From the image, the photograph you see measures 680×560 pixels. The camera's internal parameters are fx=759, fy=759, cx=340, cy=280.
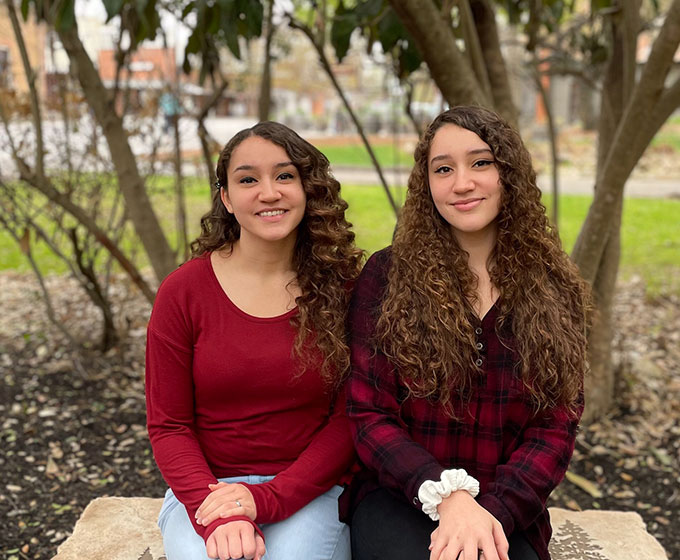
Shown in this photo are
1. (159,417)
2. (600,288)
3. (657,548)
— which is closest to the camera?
(159,417)

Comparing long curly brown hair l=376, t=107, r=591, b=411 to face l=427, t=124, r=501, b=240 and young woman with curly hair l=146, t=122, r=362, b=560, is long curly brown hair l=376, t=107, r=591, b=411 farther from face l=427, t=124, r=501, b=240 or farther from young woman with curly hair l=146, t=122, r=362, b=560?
young woman with curly hair l=146, t=122, r=362, b=560

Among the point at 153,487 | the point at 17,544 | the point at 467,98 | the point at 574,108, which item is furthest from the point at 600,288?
the point at 574,108

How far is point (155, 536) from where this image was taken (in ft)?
7.66

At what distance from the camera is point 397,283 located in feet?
6.22

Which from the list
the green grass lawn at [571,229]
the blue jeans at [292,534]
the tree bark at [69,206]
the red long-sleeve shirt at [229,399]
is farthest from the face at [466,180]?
the green grass lawn at [571,229]

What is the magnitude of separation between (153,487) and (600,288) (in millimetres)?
2197

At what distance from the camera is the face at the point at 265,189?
1.94 metres

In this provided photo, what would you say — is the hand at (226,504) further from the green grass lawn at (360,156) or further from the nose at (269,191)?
the green grass lawn at (360,156)

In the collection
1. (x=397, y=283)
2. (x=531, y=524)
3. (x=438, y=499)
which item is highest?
(x=397, y=283)

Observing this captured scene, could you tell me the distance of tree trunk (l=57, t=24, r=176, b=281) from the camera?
3.31 meters

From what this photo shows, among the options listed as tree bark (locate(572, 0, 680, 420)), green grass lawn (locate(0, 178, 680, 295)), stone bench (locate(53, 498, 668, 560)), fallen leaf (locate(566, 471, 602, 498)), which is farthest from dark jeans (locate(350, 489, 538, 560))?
green grass lawn (locate(0, 178, 680, 295))

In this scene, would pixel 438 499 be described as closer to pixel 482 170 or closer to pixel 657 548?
pixel 482 170

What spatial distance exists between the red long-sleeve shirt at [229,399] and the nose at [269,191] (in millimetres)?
257

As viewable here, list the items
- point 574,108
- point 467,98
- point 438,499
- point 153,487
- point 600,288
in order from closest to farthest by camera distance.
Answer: point 438,499 → point 467,98 → point 153,487 → point 600,288 → point 574,108
